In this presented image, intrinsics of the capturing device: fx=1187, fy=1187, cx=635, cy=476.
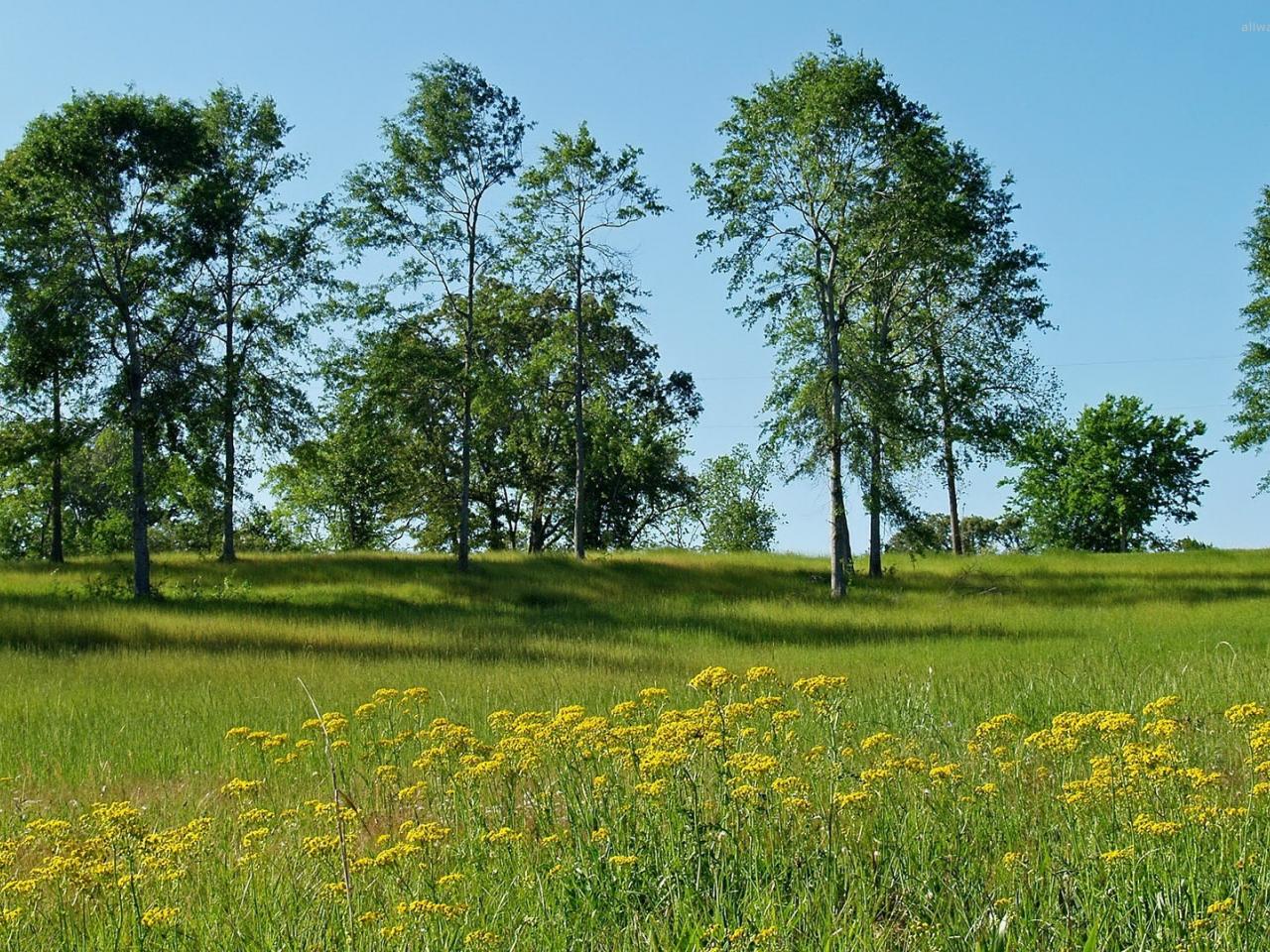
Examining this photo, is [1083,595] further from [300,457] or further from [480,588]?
[300,457]

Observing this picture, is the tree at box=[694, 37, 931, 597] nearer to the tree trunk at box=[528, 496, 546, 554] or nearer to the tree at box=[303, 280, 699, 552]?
the tree at box=[303, 280, 699, 552]

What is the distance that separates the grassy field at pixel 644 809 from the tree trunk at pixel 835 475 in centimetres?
1382

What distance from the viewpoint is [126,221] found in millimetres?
28688

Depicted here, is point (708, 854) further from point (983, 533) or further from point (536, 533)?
point (983, 533)

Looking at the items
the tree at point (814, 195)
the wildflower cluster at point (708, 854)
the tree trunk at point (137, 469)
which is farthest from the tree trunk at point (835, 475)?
the wildflower cluster at point (708, 854)

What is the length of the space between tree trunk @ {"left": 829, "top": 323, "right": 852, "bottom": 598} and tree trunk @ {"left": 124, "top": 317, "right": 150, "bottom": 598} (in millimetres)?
16619

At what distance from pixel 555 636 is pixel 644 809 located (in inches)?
625

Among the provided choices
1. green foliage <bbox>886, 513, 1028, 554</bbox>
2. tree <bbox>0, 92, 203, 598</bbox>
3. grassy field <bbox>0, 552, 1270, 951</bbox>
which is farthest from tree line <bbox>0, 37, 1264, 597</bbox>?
green foliage <bbox>886, 513, 1028, 554</bbox>

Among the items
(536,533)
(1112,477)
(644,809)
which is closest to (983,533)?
(1112,477)

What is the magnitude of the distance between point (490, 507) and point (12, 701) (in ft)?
129

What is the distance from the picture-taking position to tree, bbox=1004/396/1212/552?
60.8 meters

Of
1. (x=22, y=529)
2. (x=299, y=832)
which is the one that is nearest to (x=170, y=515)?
(x=22, y=529)

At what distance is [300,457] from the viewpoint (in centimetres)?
3142

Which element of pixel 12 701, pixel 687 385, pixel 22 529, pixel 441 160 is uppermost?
pixel 441 160
